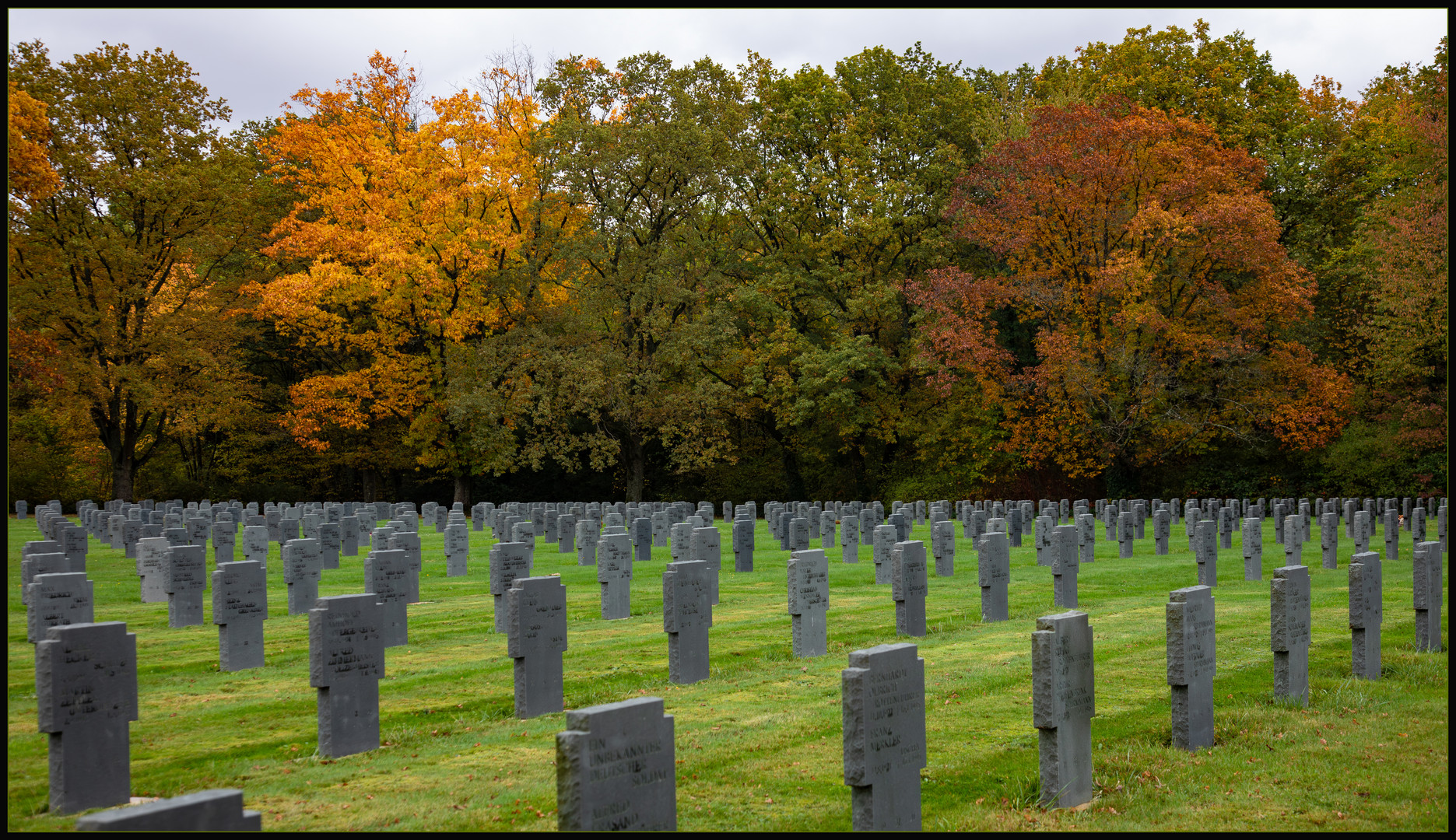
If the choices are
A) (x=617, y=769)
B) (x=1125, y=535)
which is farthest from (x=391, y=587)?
(x=1125, y=535)

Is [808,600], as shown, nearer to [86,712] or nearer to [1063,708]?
[1063,708]

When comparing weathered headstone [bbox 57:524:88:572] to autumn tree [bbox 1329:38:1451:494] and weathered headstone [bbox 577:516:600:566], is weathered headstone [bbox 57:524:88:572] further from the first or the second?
autumn tree [bbox 1329:38:1451:494]

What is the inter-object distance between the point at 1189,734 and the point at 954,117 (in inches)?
1400

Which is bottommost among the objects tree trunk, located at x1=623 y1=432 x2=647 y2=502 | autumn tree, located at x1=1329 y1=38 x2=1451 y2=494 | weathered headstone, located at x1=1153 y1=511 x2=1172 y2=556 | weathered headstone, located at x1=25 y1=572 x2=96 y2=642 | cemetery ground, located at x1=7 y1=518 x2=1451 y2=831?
cemetery ground, located at x1=7 y1=518 x2=1451 y2=831

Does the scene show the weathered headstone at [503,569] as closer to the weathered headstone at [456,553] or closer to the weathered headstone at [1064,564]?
the weathered headstone at [456,553]

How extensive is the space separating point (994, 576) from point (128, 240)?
111 feet

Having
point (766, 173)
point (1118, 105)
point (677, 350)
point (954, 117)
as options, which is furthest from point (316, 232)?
point (1118, 105)

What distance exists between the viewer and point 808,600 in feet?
35.4

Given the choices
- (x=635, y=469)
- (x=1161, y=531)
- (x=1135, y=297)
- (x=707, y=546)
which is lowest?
(x=1161, y=531)

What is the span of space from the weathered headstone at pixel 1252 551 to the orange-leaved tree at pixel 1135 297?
49.6 feet

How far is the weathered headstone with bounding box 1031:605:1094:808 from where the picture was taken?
6.11m

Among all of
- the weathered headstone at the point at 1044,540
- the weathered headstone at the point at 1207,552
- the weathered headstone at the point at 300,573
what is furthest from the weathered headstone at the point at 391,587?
the weathered headstone at the point at 1207,552

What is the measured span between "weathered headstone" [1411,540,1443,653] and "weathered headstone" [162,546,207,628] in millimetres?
12947

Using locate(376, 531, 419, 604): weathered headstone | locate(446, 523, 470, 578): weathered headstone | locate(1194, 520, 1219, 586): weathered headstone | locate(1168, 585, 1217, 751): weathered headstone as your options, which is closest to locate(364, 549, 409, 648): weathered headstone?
locate(376, 531, 419, 604): weathered headstone
